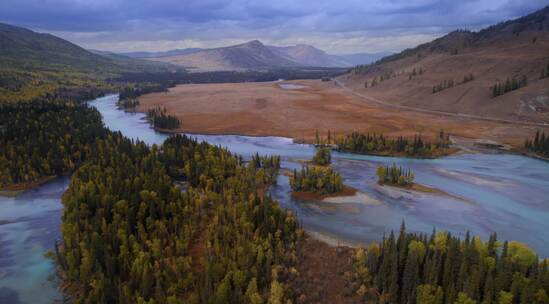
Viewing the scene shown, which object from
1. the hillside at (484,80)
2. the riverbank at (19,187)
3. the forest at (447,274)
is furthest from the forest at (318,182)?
the hillside at (484,80)

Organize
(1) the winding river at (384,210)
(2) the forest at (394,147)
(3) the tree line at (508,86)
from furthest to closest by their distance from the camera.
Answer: (3) the tree line at (508,86), (2) the forest at (394,147), (1) the winding river at (384,210)

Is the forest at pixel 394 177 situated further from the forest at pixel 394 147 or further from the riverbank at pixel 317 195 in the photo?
the forest at pixel 394 147

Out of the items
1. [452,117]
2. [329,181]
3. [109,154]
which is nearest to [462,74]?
[452,117]

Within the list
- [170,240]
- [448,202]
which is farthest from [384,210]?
[170,240]

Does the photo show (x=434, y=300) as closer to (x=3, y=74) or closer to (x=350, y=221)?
(x=350, y=221)

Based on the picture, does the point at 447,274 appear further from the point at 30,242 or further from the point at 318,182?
the point at 30,242
